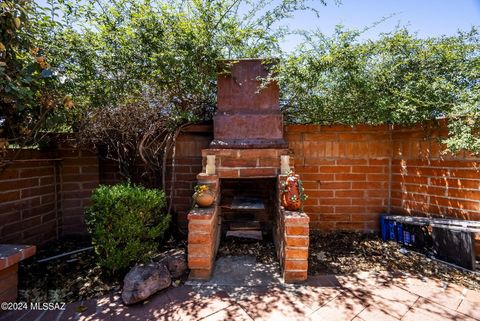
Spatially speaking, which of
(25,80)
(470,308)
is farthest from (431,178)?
(25,80)

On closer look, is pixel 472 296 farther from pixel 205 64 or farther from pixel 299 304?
pixel 205 64

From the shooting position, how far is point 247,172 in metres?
3.06

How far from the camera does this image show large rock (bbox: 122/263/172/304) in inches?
88.7

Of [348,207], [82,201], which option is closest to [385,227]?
[348,207]

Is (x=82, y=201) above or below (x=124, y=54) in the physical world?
below

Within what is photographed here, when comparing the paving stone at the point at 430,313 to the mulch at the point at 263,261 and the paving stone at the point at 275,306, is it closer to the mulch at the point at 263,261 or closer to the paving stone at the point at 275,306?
the mulch at the point at 263,261

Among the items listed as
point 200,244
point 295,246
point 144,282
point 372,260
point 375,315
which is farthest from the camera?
point 372,260

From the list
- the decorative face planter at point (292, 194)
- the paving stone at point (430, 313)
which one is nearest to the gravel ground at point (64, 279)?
the decorative face planter at point (292, 194)

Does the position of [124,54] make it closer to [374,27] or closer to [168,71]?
[168,71]

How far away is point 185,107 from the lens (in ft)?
12.1

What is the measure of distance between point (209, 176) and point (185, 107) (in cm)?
129

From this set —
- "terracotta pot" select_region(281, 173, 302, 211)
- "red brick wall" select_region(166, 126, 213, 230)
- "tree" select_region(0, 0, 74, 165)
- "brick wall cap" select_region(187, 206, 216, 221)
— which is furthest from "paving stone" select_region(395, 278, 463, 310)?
"tree" select_region(0, 0, 74, 165)

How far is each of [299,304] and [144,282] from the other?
1.43 m

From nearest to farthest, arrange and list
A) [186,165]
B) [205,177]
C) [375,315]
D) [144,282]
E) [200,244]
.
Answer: [375,315] → [144,282] → [200,244] → [205,177] → [186,165]
